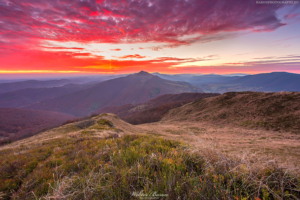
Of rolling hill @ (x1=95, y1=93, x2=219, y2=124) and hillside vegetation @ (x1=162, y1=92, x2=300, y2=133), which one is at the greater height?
hillside vegetation @ (x1=162, y1=92, x2=300, y2=133)

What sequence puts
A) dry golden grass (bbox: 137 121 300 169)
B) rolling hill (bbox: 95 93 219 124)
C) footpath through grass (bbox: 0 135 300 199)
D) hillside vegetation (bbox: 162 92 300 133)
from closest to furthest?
footpath through grass (bbox: 0 135 300 199) → dry golden grass (bbox: 137 121 300 169) → hillside vegetation (bbox: 162 92 300 133) → rolling hill (bbox: 95 93 219 124)

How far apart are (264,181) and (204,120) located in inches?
1255

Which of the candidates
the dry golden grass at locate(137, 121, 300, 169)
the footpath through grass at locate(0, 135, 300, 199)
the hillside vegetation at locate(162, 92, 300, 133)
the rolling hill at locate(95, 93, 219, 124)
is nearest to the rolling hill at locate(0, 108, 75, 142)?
the rolling hill at locate(95, 93, 219, 124)

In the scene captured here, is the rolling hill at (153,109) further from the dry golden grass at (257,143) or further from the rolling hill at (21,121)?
the rolling hill at (21,121)

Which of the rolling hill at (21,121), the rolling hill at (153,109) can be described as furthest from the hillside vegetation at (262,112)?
the rolling hill at (21,121)

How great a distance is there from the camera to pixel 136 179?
119 inches

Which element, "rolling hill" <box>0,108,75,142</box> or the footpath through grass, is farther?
"rolling hill" <box>0,108,75,142</box>

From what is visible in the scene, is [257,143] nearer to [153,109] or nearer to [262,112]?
[262,112]

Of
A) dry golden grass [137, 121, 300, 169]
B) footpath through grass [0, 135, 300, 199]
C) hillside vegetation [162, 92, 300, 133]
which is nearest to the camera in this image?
footpath through grass [0, 135, 300, 199]

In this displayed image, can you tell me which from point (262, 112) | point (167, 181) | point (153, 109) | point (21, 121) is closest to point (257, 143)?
point (167, 181)

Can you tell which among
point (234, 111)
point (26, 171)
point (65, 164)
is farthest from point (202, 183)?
point (234, 111)

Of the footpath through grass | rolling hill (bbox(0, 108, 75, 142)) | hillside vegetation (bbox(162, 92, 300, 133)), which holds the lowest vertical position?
rolling hill (bbox(0, 108, 75, 142))

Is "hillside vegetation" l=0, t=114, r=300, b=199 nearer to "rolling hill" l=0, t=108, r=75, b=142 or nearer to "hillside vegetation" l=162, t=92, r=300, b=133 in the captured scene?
"hillside vegetation" l=162, t=92, r=300, b=133

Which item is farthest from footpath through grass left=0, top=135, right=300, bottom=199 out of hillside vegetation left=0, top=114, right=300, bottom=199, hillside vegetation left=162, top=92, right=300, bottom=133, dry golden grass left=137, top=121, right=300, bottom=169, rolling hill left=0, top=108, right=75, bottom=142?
rolling hill left=0, top=108, right=75, bottom=142
